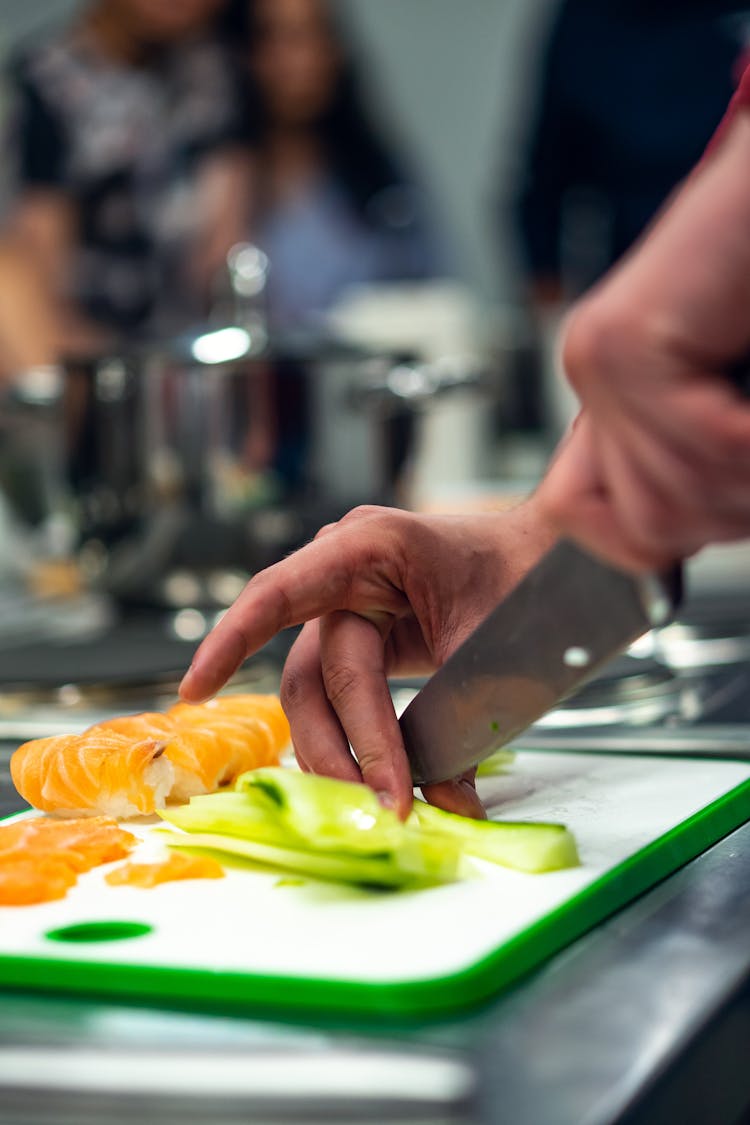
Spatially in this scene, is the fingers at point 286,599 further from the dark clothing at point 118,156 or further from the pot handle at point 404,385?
the dark clothing at point 118,156

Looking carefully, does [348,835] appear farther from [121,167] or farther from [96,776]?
[121,167]

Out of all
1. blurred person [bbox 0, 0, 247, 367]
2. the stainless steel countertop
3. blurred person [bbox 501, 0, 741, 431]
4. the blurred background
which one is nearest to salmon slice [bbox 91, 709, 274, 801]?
the stainless steel countertop

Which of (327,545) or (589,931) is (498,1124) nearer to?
(589,931)

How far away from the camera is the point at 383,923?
2.13 feet

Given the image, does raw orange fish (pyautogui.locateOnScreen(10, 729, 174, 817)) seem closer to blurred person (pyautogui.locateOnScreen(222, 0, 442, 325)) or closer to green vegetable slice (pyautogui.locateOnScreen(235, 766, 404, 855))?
green vegetable slice (pyautogui.locateOnScreen(235, 766, 404, 855))

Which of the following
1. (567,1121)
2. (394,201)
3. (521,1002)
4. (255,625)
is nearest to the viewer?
(567,1121)

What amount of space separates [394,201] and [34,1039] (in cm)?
476

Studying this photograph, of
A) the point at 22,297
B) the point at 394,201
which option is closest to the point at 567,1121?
the point at 22,297

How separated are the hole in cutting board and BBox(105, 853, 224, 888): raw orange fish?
0.05 metres

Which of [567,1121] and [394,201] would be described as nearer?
[567,1121]

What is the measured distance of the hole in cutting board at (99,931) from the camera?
0.65 m

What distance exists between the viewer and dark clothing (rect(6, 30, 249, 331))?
177 inches

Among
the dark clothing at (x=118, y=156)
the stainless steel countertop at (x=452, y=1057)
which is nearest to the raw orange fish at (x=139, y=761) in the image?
the stainless steel countertop at (x=452, y=1057)

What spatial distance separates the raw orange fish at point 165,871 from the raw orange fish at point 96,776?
0.32ft
